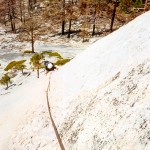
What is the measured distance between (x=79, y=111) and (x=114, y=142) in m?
3.44

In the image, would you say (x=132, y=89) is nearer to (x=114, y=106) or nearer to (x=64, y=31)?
(x=114, y=106)

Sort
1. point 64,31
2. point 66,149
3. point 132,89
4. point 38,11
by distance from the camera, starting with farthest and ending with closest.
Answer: point 38,11 → point 64,31 → point 66,149 → point 132,89

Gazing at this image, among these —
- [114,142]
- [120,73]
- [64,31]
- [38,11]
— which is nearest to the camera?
[114,142]

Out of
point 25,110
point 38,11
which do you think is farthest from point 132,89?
point 38,11

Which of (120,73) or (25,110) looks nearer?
(120,73)

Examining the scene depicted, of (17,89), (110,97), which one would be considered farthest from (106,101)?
(17,89)

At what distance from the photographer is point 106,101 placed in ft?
33.1

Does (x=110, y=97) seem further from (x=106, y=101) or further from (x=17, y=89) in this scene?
(x=17, y=89)

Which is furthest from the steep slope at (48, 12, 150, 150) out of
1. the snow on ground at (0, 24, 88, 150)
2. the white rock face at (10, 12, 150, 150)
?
the snow on ground at (0, 24, 88, 150)

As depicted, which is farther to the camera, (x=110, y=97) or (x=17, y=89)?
(x=17, y=89)

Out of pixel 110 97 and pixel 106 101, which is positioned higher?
pixel 110 97

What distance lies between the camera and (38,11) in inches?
3123

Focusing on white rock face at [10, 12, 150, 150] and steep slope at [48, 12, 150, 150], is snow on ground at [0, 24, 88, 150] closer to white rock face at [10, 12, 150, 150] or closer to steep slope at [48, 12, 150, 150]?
white rock face at [10, 12, 150, 150]

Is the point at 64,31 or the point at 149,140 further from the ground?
the point at 149,140
